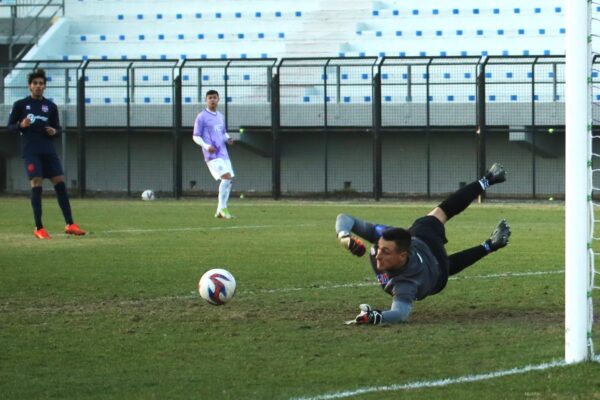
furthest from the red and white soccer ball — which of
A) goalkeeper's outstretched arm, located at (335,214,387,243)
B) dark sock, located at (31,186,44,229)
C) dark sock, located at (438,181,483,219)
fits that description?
goalkeeper's outstretched arm, located at (335,214,387,243)

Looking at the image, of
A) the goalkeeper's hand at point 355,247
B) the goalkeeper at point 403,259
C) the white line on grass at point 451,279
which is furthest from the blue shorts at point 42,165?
the goalkeeper's hand at point 355,247

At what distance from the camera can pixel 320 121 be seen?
99.6 feet

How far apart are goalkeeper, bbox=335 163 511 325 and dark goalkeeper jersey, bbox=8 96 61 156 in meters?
8.08

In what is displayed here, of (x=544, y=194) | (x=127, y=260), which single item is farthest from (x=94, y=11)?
(x=127, y=260)

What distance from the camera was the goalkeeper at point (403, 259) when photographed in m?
8.11

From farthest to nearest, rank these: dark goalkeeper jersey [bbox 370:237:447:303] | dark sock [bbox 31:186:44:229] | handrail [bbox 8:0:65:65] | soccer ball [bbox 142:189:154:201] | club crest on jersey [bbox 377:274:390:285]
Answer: handrail [bbox 8:0:65:65] < soccer ball [bbox 142:189:154:201] < dark sock [bbox 31:186:44:229] < club crest on jersey [bbox 377:274:390:285] < dark goalkeeper jersey [bbox 370:237:447:303]

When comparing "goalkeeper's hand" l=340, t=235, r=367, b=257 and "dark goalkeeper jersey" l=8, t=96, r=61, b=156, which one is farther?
"dark goalkeeper jersey" l=8, t=96, r=61, b=156

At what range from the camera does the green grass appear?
6.16 metres

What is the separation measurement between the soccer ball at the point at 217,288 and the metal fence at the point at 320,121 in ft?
63.6

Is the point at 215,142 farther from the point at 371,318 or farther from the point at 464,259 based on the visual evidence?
the point at 371,318

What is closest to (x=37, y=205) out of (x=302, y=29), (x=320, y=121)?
(x=320, y=121)

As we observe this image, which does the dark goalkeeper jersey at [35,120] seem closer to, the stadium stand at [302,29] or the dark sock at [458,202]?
the dark sock at [458,202]

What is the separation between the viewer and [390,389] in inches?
233

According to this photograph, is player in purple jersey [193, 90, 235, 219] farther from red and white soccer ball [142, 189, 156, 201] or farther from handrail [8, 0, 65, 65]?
handrail [8, 0, 65, 65]
